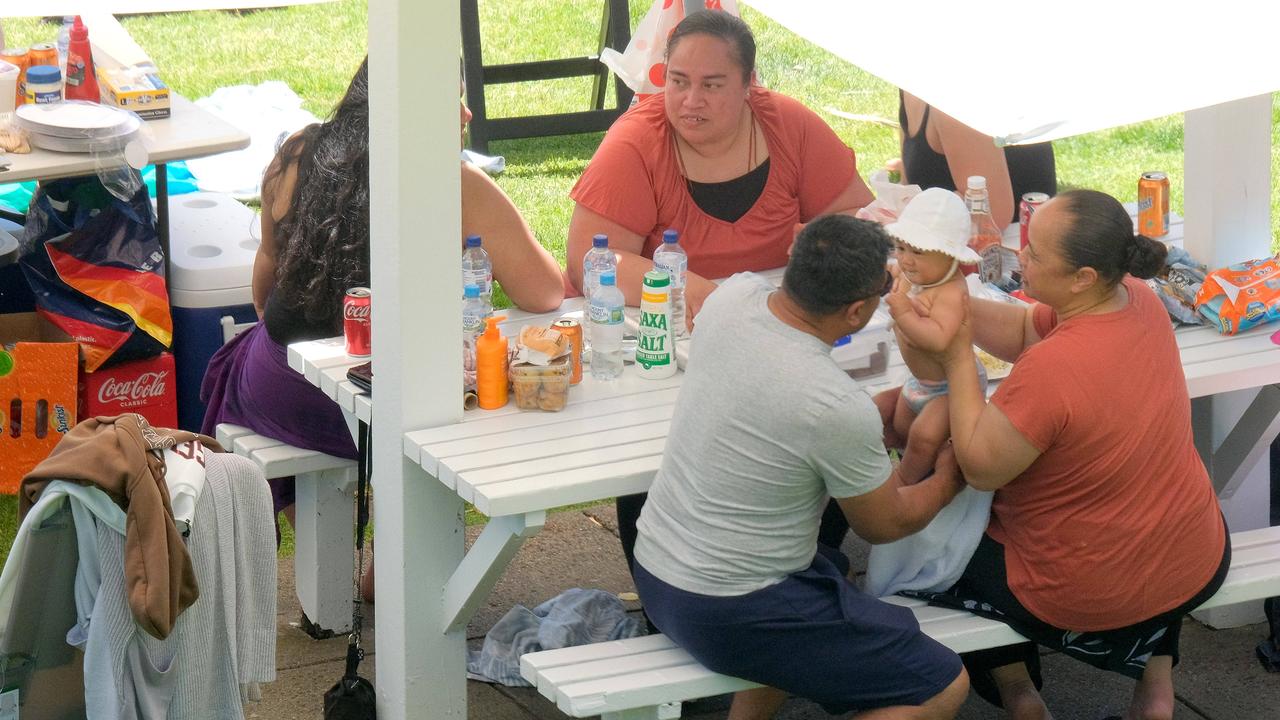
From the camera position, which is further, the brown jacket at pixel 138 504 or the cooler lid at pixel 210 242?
the cooler lid at pixel 210 242

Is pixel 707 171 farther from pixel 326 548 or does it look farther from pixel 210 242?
pixel 210 242

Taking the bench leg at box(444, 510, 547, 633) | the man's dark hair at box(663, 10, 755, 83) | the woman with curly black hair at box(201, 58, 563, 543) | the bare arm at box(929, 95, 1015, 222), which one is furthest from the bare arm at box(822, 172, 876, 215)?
the bench leg at box(444, 510, 547, 633)

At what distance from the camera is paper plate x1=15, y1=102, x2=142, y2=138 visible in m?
4.81

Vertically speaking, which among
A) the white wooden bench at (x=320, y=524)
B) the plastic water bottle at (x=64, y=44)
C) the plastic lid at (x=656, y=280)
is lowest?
the white wooden bench at (x=320, y=524)

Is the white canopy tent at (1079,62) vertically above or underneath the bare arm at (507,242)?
above

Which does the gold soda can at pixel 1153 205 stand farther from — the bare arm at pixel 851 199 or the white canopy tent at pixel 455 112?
the bare arm at pixel 851 199

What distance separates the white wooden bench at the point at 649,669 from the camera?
3010 mm

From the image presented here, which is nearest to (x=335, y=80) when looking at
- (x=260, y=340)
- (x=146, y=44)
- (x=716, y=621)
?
(x=146, y=44)

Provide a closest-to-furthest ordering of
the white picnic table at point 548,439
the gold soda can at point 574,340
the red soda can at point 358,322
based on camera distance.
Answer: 1. the white picnic table at point 548,439
2. the gold soda can at point 574,340
3. the red soda can at point 358,322

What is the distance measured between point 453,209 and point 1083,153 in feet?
18.0

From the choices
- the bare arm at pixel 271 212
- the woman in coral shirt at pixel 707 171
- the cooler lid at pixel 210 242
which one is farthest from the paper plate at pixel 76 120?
the woman in coral shirt at pixel 707 171

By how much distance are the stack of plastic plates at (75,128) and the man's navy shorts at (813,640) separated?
2.53 meters

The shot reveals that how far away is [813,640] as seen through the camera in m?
3.07

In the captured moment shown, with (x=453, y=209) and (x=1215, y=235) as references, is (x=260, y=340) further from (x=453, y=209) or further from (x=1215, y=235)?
(x=1215, y=235)
